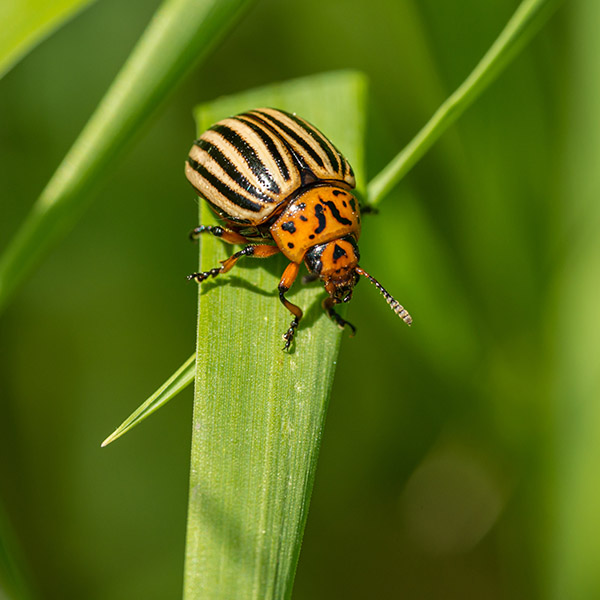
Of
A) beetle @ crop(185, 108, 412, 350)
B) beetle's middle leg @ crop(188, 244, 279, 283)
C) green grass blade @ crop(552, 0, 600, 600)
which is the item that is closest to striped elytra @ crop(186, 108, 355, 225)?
beetle @ crop(185, 108, 412, 350)

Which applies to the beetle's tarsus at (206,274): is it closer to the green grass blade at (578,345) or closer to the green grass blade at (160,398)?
the green grass blade at (160,398)

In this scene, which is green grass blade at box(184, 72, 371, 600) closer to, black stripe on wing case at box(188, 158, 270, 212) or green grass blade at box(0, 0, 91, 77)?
black stripe on wing case at box(188, 158, 270, 212)

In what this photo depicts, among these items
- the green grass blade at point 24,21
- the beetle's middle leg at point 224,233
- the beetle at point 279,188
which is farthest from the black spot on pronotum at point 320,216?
the green grass blade at point 24,21

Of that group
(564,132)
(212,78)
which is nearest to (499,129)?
(564,132)

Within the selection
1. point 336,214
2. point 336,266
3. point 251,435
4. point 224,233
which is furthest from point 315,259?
point 251,435

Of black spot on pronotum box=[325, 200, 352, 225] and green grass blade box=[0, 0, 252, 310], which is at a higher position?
green grass blade box=[0, 0, 252, 310]

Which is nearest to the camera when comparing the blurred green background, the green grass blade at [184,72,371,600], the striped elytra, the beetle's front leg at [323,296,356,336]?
the green grass blade at [184,72,371,600]
